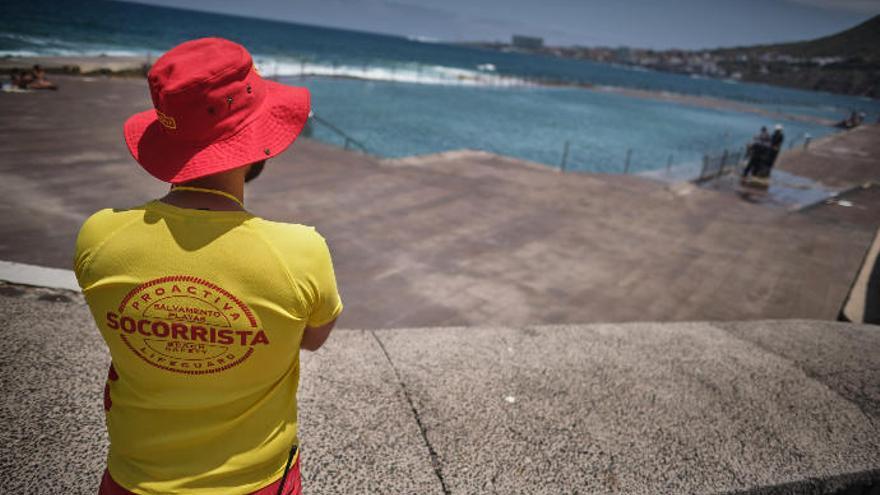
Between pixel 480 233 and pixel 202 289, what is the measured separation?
7.72 meters

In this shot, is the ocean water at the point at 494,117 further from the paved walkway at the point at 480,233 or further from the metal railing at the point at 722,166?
the paved walkway at the point at 480,233

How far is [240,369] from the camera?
1.23 m

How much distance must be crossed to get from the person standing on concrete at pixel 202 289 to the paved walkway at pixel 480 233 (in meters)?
4.34

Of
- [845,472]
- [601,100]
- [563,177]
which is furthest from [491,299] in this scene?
[601,100]

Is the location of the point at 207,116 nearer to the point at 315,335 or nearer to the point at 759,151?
the point at 315,335

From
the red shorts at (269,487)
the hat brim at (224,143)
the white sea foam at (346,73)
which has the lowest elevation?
the white sea foam at (346,73)

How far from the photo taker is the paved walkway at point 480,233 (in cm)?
643

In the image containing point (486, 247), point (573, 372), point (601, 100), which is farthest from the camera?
point (601, 100)

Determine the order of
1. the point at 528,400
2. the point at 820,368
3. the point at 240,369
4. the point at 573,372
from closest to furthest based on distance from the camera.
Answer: the point at 240,369
the point at 528,400
the point at 573,372
the point at 820,368

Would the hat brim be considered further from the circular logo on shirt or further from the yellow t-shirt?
the circular logo on shirt

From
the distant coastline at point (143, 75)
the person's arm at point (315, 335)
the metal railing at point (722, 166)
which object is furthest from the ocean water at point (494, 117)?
the person's arm at point (315, 335)

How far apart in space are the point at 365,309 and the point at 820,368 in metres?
4.24

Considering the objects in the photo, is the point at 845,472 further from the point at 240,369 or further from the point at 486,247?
the point at 486,247

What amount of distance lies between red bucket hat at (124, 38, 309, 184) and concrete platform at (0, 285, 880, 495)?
1.58 meters
